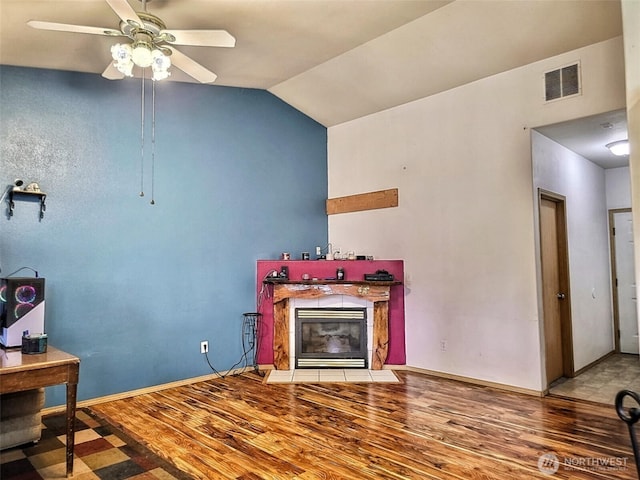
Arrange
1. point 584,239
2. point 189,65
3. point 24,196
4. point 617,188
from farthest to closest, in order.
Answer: point 617,188 < point 584,239 < point 24,196 < point 189,65

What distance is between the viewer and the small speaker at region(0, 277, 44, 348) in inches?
108

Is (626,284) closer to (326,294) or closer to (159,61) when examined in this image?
(326,294)

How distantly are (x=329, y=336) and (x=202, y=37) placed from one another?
348 centimetres

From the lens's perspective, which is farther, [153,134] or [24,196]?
[153,134]

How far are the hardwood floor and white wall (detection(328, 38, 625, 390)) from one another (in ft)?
1.69

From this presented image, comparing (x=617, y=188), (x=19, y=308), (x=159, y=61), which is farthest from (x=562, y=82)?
(x=19, y=308)

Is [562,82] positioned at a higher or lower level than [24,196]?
higher

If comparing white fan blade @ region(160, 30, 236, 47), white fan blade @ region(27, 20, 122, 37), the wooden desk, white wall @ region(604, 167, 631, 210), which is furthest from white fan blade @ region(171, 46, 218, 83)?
white wall @ region(604, 167, 631, 210)

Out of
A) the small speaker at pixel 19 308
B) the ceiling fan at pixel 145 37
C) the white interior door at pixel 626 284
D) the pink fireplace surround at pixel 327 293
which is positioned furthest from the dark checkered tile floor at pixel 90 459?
the white interior door at pixel 626 284

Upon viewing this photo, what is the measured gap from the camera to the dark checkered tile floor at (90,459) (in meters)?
2.48

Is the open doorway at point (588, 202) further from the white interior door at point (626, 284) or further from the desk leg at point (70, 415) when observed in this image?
the desk leg at point (70, 415)

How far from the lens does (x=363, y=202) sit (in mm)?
5309

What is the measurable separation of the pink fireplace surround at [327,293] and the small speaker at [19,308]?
2384 mm

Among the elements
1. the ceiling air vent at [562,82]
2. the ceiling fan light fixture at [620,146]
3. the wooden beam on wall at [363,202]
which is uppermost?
the ceiling air vent at [562,82]
